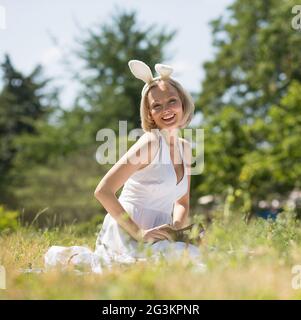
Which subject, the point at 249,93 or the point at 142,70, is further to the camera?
the point at 249,93

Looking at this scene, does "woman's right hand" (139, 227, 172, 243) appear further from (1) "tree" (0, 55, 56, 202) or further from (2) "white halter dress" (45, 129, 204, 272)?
(1) "tree" (0, 55, 56, 202)

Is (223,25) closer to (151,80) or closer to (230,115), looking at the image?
(230,115)

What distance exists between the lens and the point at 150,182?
417 cm

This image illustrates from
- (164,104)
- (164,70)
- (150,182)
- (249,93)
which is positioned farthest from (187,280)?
(249,93)

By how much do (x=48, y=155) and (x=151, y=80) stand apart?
30.6 meters

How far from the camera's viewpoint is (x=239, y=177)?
78.9 feet

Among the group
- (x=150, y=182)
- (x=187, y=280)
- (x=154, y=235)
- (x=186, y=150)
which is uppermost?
(x=186, y=150)

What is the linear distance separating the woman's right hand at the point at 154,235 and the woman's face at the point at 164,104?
893 mm

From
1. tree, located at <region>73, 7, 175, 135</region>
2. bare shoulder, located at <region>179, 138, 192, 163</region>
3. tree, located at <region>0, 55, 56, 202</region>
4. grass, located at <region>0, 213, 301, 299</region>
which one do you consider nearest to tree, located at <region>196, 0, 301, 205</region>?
tree, located at <region>73, 7, 175, 135</region>

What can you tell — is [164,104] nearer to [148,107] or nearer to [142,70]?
[148,107]

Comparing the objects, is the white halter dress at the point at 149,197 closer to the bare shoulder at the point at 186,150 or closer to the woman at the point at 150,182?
the woman at the point at 150,182

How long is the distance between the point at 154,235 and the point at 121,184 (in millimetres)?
401

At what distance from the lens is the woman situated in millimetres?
3775

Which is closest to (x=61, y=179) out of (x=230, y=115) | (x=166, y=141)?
(x=230, y=115)
